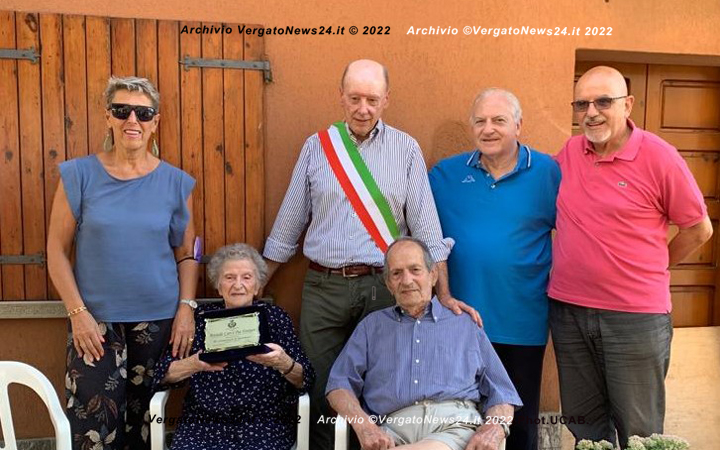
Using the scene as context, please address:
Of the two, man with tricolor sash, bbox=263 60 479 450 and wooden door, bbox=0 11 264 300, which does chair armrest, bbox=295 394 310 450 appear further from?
wooden door, bbox=0 11 264 300

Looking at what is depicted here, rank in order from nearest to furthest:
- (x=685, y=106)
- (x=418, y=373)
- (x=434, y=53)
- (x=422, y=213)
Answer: (x=418, y=373)
(x=422, y=213)
(x=434, y=53)
(x=685, y=106)

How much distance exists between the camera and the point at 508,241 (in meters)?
2.66

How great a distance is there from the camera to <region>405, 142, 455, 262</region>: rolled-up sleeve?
2.70 meters

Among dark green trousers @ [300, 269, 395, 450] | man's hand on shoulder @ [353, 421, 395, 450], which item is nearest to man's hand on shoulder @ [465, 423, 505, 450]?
man's hand on shoulder @ [353, 421, 395, 450]

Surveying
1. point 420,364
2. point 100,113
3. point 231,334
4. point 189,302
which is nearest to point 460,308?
point 420,364

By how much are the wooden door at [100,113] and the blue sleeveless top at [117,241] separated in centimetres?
38

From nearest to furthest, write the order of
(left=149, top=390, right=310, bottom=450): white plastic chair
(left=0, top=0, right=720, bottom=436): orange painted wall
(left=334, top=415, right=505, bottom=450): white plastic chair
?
Answer: (left=334, top=415, right=505, bottom=450): white plastic chair
(left=149, top=390, right=310, bottom=450): white plastic chair
(left=0, top=0, right=720, bottom=436): orange painted wall

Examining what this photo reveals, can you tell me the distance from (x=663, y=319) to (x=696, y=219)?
42cm

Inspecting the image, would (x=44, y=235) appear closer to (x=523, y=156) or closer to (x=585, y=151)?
(x=523, y=156)

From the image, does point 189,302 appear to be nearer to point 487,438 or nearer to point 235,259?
point 235,259

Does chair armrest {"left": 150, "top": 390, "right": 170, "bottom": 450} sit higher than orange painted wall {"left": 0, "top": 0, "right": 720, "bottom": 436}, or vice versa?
orange painted wall {"left": 0, "top": 0, "right": 720, "bottom": 436}

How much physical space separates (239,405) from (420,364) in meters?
0.75

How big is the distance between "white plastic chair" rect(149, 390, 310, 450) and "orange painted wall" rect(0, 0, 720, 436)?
0.75 metres

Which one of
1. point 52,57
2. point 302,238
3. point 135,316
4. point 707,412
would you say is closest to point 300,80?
point 302,238
